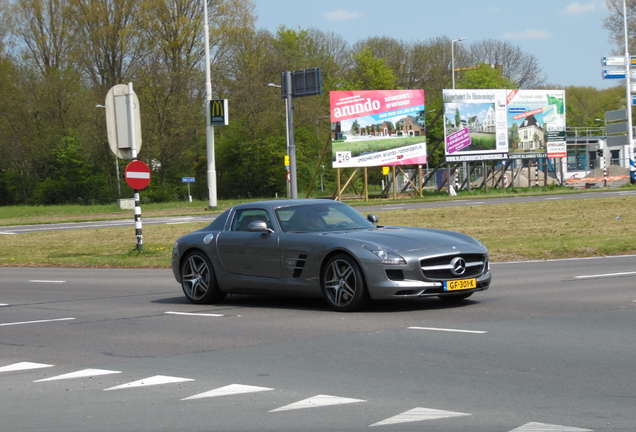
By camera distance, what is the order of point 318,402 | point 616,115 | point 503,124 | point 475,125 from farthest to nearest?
1. point 503,124
2. point 475,125
3. point 616,115
4. point 318,402

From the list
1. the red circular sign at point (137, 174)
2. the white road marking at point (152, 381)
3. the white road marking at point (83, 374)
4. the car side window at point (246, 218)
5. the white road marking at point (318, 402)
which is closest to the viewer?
the white road marking at point (318, 402)

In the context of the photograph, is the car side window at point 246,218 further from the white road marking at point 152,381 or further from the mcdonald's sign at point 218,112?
the mcdonald's sign at point 218,112

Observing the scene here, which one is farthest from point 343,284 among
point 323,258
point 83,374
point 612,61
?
point 612,61

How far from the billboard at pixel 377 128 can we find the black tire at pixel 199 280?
43296 millimetres

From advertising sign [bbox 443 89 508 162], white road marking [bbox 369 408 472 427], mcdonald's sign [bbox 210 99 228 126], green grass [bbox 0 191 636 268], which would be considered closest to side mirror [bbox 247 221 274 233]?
white road marking [bbox 369 408 472 427]

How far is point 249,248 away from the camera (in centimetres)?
1194

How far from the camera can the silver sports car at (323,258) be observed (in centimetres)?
1048

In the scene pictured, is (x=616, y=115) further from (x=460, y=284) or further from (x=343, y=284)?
(x=343, y=284)

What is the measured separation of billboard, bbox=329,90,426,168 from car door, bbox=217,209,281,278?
143 ft

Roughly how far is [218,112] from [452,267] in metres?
34.5

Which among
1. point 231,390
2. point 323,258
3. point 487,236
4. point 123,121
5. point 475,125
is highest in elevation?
point 475,125

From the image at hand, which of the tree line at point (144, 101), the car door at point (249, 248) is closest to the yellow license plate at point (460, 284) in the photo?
the car door at point (249, 248)

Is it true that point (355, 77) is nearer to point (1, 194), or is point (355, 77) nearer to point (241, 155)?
point (241, 155)

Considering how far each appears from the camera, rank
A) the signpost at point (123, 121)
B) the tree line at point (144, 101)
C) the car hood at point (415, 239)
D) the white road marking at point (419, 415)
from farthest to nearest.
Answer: the tree line at point (144, 101)
the signpost at point (123, 121)
the car hood at point (415, 239)
the white road marking at point (419, 415)
